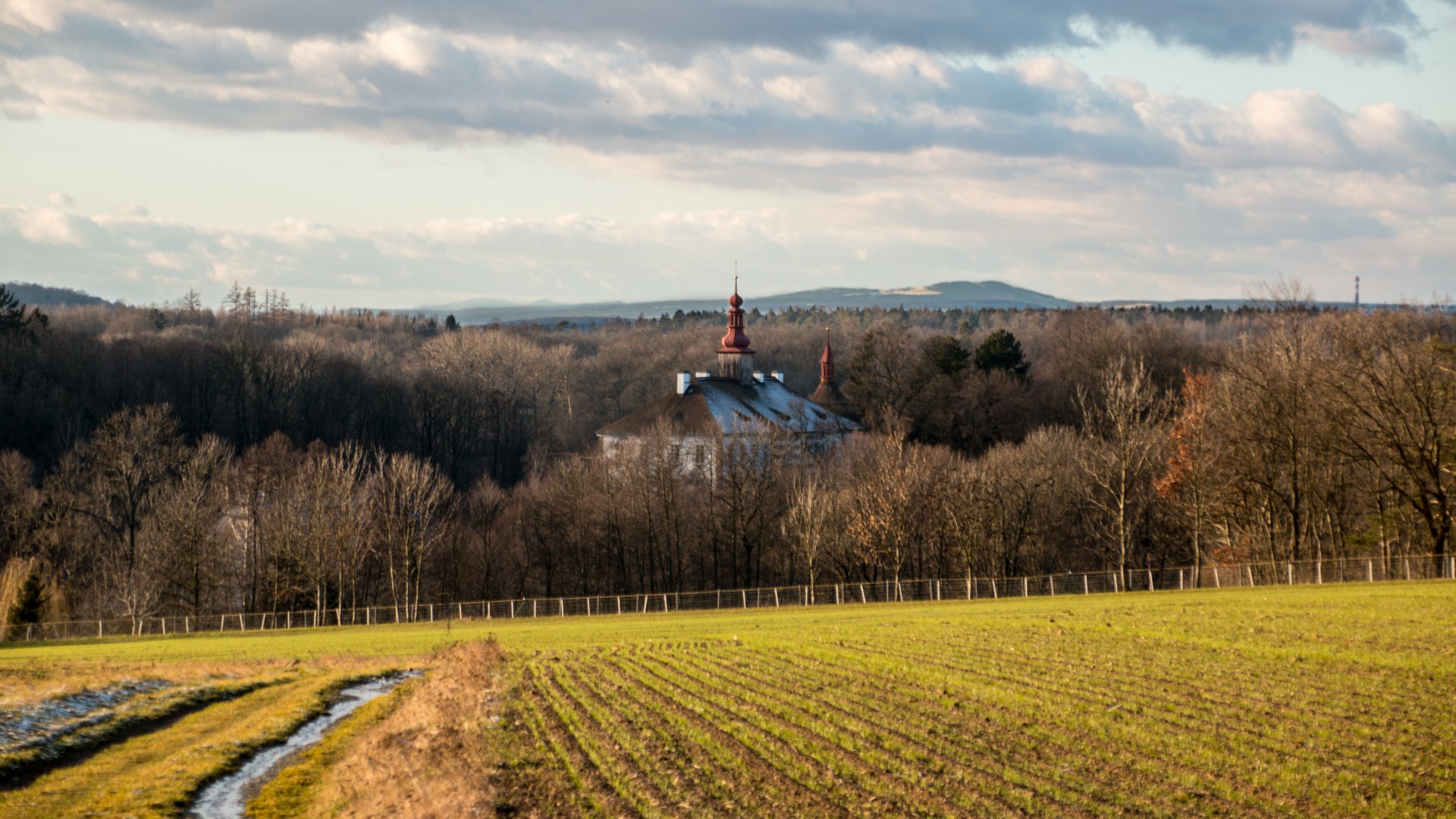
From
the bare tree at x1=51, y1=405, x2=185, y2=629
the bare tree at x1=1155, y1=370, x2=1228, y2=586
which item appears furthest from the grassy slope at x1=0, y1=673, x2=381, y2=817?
the bare tree at x1=51, y1=405, x2=185, y2=629

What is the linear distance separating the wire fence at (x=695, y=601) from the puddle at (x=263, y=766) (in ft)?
89.6

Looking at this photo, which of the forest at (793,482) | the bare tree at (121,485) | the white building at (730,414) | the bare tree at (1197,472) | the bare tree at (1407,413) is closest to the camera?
the bare tree at (1407,413)

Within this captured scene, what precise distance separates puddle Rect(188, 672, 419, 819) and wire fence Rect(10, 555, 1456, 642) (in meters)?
27.3

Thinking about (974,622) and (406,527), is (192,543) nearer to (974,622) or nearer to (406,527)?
(406,527)

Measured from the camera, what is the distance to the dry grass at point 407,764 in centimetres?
1866

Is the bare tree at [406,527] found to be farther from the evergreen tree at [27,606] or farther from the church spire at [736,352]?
the church spire at [736,352]

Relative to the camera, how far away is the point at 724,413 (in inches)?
3816

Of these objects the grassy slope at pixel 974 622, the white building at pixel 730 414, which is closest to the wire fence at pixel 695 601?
the grassy slope at pixel 974 622

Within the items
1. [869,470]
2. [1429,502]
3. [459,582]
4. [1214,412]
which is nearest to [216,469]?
[459,582]

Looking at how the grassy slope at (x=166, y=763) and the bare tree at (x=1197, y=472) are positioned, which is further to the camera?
the bare tree at (x=1197, y=472)

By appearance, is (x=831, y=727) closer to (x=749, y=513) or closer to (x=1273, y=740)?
(x=1273, y=740)

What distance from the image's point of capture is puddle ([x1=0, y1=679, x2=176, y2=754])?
25.0 m

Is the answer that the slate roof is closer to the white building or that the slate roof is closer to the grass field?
the white building

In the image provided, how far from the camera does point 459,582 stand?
7900 centimetres
